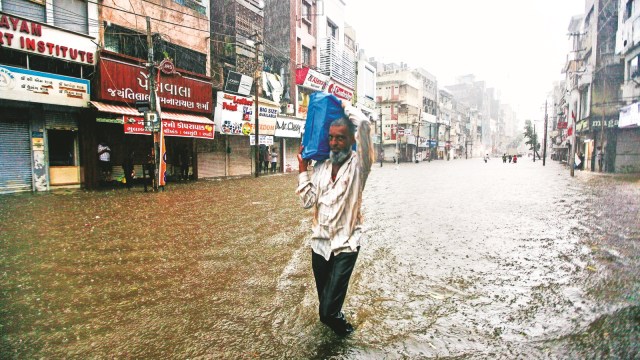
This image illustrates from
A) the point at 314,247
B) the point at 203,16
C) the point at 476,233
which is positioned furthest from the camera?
the point at 203,16

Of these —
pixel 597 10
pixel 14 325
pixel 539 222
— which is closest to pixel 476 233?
pixel 539 222

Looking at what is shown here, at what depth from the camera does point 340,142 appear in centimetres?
271

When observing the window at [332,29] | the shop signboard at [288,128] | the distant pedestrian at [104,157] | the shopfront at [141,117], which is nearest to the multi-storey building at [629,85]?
the shop signboard at [288,128]

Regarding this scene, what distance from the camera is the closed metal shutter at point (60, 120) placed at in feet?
44.4

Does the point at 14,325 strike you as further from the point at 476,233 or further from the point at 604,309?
the point at 476,233

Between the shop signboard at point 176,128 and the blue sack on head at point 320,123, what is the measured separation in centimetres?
1446

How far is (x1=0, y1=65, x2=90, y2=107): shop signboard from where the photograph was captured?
11586mm

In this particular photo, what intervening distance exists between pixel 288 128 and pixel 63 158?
16745 mm

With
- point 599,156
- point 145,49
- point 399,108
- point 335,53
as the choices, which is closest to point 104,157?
point 145,49

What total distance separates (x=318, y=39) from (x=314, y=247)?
3522cm

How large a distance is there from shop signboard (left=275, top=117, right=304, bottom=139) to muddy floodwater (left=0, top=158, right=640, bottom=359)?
19.1m

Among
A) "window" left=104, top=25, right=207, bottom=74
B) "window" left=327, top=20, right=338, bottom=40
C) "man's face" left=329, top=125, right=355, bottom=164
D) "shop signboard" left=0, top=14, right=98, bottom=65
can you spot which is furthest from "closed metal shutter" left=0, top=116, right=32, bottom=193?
"window" left=327, top=20, right=338, bottom=40

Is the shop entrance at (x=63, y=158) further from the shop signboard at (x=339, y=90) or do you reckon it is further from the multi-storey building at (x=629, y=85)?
the multi-storey building at (x=629, y=85)

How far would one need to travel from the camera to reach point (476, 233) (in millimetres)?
7391
